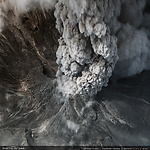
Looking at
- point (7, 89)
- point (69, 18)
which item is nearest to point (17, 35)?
point (7, 89)

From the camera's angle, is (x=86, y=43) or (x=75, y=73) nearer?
(x=86, y=43)

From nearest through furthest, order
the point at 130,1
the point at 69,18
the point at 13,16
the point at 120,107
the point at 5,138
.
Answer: the point at 69,18, the point at 5,138, the point at 120,107, the point at 130,1, the point at 13,16

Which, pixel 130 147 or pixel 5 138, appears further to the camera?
pixel 5 138

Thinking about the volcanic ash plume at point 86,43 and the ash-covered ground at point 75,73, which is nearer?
the volcanic ash plume at point 86,43

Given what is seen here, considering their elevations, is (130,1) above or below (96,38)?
above

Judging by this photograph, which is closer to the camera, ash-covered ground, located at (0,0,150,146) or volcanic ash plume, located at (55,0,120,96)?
volcanic ash plume, located at (55,0,120,96)

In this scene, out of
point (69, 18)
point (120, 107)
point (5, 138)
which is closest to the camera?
point (69, 18)

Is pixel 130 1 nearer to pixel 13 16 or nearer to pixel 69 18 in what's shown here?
pixel 69 18

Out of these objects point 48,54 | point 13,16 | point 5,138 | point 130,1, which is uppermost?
point 13,16
